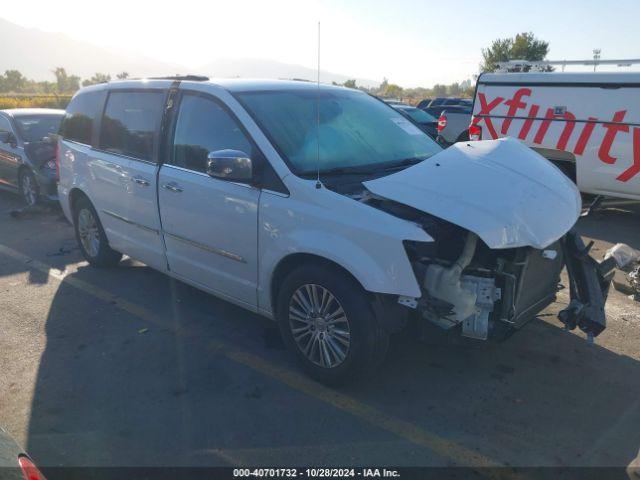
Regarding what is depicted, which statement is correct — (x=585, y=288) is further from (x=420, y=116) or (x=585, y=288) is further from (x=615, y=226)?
(x=420, y=116)

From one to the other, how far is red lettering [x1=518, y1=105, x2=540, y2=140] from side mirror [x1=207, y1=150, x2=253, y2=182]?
6.51 m

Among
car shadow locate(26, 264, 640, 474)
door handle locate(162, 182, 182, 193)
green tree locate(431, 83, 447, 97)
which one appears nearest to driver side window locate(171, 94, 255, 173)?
door handle locate(162, 182, 182, 193)

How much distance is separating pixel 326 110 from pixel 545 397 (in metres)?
2.55

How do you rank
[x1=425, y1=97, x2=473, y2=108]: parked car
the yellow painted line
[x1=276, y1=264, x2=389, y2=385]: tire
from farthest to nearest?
1. [x1=425, y1=97, x2=473, y2=108]: parked car
2. [x1=276, y1=264, x2=389, y2=385]: tire
3. the yellow painted line

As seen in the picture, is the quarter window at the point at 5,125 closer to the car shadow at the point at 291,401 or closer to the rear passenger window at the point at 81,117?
the rear passenger window at the point at 81,117

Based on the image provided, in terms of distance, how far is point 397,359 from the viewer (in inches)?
152

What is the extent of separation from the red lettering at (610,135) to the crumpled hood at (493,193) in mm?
4695

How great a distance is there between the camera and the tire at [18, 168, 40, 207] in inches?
339

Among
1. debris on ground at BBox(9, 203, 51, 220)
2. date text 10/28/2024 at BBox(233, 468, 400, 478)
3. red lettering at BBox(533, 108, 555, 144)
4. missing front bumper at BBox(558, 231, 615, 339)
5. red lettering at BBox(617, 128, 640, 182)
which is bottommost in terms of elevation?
date text 10/28/2024 at BBox(233, 468, 400, 478)

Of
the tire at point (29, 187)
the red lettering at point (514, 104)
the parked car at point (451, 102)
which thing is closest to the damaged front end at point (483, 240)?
the red lettering at point (514, 104)

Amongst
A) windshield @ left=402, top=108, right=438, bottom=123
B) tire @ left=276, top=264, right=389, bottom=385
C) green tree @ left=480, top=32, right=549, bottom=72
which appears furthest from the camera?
green tree @ left=480, top=32, right=549, bottom=72

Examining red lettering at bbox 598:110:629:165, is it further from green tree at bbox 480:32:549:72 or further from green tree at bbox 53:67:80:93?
green tree at bbox 53:67:80:93

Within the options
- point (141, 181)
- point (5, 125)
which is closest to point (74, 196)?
point (141, 181)

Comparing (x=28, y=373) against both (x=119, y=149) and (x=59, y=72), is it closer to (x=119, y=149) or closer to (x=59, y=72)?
(x=119, y=149)
